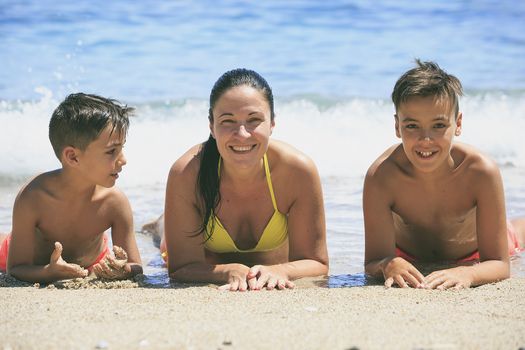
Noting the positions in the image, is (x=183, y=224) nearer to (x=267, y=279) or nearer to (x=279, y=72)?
(x=267, y=279)

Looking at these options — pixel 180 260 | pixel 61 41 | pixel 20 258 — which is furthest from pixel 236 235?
pixel 61 41

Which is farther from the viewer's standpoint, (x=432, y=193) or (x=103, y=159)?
(x=432, y=193)

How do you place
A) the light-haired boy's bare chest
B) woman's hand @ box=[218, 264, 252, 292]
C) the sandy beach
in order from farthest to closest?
the light-haired boy's bare chest < woman's hand @ box=[218, 264, 252, 292] < the sandy beach

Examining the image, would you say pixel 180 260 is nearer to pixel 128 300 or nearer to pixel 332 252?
pixel 128 300

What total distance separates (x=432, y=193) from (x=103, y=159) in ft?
6.29

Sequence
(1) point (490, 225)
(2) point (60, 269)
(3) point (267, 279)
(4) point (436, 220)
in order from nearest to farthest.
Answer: (3) point (267, 279) → (2) point (60, 269) → (1) point (490, 225) → (4) point (436, 220)

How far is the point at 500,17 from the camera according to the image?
52.7 feet

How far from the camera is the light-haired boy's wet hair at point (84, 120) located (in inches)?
186

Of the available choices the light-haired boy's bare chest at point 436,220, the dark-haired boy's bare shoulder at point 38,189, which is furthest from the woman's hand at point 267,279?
the dark-haired boy's bare shoulder at point 38,189

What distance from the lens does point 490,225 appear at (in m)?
4.64

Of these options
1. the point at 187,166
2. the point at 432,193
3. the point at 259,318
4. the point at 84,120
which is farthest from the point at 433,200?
the point at 84,120

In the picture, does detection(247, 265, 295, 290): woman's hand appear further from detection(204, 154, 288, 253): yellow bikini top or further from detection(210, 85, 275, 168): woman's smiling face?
detection(210, 85, 275, 168): woman's smiling face

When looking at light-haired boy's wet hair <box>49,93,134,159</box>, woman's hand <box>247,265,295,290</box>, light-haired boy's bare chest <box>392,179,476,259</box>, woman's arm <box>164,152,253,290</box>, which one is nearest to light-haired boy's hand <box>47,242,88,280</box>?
woman's arm <box>164,152,253,290</box>

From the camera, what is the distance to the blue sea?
29.2 ft
